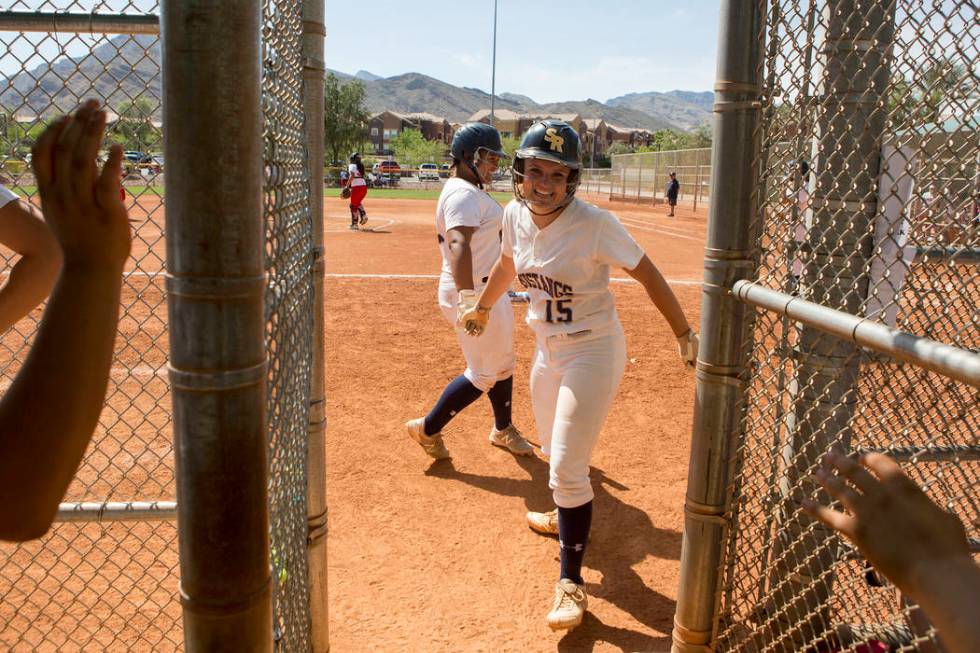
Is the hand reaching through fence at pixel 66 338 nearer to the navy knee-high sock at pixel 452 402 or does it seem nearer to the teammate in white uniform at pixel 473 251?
the teammate in white uniform at pixel 473 251

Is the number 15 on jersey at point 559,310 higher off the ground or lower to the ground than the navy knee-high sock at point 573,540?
higher

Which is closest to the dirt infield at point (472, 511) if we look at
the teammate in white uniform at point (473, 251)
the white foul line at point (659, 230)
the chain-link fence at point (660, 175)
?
the teammate in white uniform at point (473, 251)

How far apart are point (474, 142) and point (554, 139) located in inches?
59.0

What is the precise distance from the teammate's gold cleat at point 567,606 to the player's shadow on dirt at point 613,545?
0.09 meters

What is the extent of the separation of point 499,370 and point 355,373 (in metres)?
2.22

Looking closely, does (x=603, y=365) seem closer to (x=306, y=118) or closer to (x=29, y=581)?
(x=306, y=118)

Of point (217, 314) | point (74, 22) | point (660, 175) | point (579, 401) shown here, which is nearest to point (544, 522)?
point (579, 401)

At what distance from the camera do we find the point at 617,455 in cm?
524

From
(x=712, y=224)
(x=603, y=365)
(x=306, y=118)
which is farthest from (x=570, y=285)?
(x=306, y=118)

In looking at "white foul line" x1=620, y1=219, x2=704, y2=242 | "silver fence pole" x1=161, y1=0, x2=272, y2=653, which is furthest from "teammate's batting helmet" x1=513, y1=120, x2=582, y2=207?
"white foul line" x1=620, y1=219, x2=704, y2=242

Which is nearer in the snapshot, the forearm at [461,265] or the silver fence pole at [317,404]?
the silver fence pole at [317,404]

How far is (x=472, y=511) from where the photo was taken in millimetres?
4434

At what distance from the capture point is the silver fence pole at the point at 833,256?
2328 millimetres

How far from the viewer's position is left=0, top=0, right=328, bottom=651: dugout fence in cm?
109
